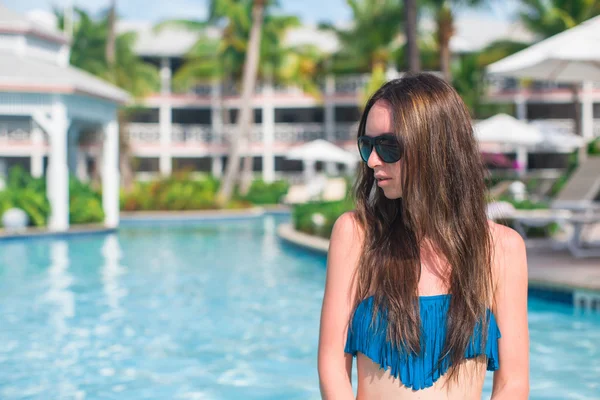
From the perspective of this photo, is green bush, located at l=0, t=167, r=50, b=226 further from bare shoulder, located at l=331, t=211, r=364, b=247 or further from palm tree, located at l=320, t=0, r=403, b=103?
palm tree, located at l=320, t=0, r=403, b=103

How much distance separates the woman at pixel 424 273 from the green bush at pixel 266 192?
3535 centimetres

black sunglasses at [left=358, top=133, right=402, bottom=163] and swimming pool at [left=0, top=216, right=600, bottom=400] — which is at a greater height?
black sunglasses at [left=358, top=133, right=402, bottom=163]

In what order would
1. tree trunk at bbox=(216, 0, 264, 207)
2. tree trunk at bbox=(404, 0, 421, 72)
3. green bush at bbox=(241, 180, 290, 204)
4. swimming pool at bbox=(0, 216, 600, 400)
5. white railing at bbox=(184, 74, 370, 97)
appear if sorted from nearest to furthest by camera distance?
swimming pool at bbox=(0, 216, 600, 400)
tree trunk at bbox=(404, 0, 421, 72)
tree trunk at bbox=(216, 0, 264, 207)
green bush at bbox=(241, 180, 290, 204)
white railing at bbox=(184, 74, 370, 97)

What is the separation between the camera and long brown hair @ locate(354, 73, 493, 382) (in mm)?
1815

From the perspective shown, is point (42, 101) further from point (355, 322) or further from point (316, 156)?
point (355, 322)

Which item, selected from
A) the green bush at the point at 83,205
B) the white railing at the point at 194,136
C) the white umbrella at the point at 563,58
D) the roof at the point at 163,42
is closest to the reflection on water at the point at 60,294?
the green bush at the point at 83,205

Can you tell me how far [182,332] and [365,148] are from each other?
6501 millimetres

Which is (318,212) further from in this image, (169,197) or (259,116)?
(259,116)

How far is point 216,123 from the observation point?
45750mm

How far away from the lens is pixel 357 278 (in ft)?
6.15

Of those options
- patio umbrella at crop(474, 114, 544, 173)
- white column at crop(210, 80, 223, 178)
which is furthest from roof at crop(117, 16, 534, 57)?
patio umbrella at crop(474, 114, 544, 173)

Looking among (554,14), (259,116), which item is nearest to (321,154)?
(554,14)

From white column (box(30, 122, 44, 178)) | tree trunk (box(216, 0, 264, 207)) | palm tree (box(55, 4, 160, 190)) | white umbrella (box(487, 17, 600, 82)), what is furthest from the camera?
white column (box(30, 122, 44, 178))

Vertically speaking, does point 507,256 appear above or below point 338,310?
above
